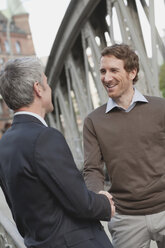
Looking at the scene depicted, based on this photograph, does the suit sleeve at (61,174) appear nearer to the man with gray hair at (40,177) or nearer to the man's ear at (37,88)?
the man with gray hair at (40,177)

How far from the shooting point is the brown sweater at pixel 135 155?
2307 millimetres

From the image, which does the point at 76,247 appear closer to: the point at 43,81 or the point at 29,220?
the point at 29,220

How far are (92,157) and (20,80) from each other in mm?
817

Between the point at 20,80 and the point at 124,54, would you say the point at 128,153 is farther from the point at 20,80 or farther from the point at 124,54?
the point at 20,80

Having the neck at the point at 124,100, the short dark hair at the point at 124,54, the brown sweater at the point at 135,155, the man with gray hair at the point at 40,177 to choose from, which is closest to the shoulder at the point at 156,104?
the brown sweater at the point at 135,155

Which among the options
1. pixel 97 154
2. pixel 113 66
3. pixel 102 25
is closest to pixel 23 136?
pixel 97 154

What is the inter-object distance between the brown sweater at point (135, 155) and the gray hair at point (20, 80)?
0.68 meters

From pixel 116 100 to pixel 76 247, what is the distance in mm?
990

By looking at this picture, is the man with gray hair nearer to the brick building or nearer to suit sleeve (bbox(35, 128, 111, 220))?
suit sleeve (bbox(35, 128, 111, 220))

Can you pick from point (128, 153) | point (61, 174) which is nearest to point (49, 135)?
point (61, 174)

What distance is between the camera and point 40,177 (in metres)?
1.73

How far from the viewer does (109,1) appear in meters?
4.84

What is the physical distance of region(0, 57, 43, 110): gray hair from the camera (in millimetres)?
1812

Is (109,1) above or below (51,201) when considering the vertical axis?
above
